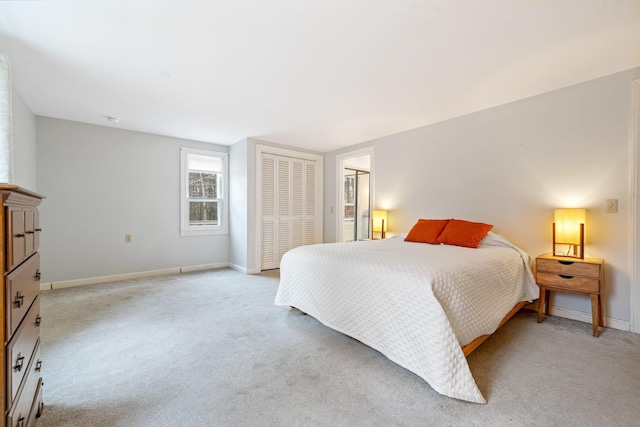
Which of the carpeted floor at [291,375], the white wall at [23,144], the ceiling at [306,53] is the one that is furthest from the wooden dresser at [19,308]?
the white wall at [23,144]

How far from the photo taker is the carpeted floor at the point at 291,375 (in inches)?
55.0

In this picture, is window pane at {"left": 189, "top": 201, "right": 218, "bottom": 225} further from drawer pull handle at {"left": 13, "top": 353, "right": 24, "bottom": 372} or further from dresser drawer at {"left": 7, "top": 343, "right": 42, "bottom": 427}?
drawer pull handle at {"left": 13, "top": 353, "right": 24, "bottom": 372}

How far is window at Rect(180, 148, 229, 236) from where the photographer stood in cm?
460

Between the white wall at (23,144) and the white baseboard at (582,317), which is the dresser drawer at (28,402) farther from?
the white baseboard at (582,317)

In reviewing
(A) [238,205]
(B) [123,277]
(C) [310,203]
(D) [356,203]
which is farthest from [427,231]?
(B) [123,277]

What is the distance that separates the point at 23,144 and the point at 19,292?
301cm

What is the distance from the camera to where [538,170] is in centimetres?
287

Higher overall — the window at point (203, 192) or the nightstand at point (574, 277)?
the window at point (203, 192)

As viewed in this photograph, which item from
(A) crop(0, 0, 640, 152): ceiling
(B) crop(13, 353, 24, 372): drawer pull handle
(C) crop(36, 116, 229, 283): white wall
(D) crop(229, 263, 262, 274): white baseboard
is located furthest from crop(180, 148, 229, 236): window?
(B) crop(13, 353, 24, 372): drawer pull handle

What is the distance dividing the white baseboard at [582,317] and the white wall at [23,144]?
5315 mm

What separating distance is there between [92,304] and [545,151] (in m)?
5.17

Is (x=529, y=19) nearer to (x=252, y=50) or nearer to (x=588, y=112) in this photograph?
(x=588, y=112)

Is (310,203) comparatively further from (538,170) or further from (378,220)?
(538,170)

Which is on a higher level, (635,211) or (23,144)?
(23,144)
